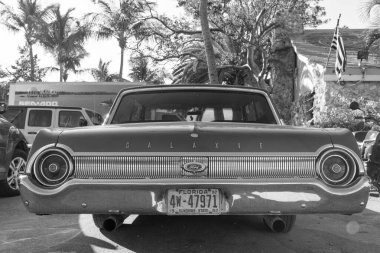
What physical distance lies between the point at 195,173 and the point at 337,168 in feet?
3.36

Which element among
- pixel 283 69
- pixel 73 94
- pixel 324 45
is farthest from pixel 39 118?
pixel 324 45

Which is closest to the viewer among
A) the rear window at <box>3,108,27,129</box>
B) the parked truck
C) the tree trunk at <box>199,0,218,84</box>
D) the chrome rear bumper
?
the chrome rear bumper

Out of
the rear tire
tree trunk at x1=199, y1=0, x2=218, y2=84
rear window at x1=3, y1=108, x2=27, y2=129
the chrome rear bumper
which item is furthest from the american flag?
the chrome rear bumper

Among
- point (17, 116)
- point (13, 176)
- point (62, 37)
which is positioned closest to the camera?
point (13, 176)

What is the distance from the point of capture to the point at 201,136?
11.1 ft

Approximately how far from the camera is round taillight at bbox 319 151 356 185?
335cm

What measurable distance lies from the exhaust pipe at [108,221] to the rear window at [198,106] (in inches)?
37.9

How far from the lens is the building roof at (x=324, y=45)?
59.0 ft

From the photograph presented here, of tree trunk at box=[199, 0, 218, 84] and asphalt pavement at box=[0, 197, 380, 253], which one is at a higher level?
tree trunk at box=[199, 0, 218, 84]

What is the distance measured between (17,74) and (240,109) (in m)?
45.9

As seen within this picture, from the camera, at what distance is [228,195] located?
3303 millimetres

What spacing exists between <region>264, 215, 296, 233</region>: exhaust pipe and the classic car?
1155 mm

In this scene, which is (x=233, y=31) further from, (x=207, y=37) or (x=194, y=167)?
(x=194, y=167)

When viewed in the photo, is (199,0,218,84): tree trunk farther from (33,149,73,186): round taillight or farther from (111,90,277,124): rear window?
(33,149,73,186): round taillight
